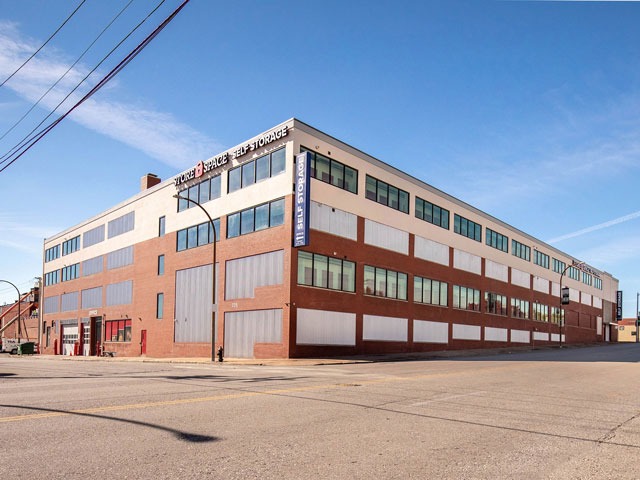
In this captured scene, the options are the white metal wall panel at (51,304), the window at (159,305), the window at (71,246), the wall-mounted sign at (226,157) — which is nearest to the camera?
the wall-mounted sign at (226,157)

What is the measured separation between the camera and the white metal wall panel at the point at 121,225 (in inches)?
2060

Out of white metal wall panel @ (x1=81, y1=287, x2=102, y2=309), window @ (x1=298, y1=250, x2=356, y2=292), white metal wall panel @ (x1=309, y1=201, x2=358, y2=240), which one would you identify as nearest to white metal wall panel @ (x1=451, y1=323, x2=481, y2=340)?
window @ (x1=298, y1=250, x2=356, y2=292)

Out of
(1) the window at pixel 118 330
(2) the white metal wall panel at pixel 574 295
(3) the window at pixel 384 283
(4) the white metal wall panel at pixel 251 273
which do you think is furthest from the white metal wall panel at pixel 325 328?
(2) the white metal wall panel at pixel 574 295

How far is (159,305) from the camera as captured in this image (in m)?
45.8

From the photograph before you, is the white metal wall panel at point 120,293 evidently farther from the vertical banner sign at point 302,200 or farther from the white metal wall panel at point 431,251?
the white metal wall panel at point 431,251

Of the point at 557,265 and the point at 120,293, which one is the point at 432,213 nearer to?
the point at 120,293

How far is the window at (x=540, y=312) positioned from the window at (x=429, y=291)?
25713 millimetres

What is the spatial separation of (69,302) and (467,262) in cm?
4621

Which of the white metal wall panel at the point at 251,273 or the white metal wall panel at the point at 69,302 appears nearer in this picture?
the white metal wall panel at the point at 251,273

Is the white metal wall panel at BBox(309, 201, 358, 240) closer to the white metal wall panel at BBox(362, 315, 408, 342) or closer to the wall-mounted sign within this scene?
the wall-mounted sign

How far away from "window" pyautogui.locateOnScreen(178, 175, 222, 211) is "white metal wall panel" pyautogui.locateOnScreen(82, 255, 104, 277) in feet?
62.8

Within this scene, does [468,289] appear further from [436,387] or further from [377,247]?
[436,387]

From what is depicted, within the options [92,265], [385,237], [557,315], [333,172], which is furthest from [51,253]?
[557,315]

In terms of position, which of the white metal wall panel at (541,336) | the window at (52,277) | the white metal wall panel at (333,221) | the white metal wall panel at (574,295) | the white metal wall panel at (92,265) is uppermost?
the white metal wall panel at (333,221)
